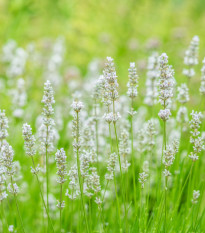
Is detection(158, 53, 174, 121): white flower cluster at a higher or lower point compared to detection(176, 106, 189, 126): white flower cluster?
lower

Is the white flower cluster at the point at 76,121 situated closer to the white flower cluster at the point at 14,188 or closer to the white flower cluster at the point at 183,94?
the white flower cluster at the point at 14,188

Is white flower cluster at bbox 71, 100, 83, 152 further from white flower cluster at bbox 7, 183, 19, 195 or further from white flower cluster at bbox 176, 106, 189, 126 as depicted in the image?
white flower cluster at bbox 176, 106, 189, 126

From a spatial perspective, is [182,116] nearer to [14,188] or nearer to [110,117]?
[110,117]

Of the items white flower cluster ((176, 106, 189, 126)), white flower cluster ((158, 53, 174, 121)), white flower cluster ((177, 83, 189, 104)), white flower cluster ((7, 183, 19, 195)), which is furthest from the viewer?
white flower cluster ((176, 106, 189, 126))

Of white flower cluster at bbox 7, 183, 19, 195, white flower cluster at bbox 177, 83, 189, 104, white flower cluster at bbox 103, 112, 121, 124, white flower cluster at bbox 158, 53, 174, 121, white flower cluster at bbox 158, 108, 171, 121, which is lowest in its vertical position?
white flower cluster at bbox 7, 183, 19, 195

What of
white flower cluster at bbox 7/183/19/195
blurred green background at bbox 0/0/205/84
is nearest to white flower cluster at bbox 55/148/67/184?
white flower cluster at bbox 7/183/19/195

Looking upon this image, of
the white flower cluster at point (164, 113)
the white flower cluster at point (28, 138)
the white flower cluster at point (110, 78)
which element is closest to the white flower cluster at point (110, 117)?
the white flower cluster at point (110, 78)
